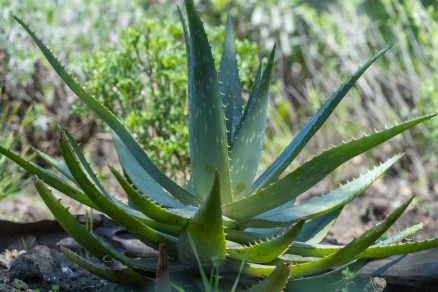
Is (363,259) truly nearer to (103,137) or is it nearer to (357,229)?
(357,229)

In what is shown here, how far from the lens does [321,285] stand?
7.94 feet

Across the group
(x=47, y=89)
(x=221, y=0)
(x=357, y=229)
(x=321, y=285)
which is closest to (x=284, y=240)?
(x=321, y=285)

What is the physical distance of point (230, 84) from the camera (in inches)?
113

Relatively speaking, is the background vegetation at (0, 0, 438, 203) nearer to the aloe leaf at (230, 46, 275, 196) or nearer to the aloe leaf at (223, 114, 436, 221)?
the aloe leaf at (230, 46, 275, 196)

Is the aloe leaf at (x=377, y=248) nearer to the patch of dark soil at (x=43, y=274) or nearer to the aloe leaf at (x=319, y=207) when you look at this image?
the aloe leaf at (x=319, y=207)

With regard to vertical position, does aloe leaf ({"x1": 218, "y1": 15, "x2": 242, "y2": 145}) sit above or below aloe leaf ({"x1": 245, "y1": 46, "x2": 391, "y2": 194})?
above

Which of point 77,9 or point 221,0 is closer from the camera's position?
point 77,9

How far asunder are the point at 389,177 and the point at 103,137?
2227 millimetres

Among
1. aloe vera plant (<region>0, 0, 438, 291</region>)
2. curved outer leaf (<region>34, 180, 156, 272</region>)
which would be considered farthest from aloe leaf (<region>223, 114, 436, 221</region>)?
curved outer leaf (<region>34, 180, 156, 272</region>)

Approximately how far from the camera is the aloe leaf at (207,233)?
2.01 metres

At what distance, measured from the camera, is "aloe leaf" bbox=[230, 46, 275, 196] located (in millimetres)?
2557

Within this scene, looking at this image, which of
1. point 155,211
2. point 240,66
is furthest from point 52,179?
point 240,66

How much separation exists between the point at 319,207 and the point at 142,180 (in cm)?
68

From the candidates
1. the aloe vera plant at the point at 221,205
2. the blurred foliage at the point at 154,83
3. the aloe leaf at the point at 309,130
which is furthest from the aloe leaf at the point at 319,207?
the blurred foliage at the point at 154,83
